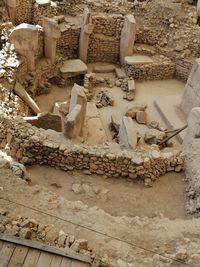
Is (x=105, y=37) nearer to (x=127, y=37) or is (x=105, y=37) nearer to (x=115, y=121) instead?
(x=127, y=37)

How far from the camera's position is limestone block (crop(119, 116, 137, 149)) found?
7914 mm

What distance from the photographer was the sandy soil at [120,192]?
669cm

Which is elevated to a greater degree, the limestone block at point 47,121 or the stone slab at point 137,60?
the stone slab at point 137,60

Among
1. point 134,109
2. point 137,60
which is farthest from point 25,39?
point 137,60

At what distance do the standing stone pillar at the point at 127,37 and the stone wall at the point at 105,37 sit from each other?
254 millimetres

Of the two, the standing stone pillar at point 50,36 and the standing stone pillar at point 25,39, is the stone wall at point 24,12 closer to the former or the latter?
the standing stone pillar at point 50,36

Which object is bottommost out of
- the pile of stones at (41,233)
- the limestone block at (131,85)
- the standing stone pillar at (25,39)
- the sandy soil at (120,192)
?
the sandy soil at (120,192)

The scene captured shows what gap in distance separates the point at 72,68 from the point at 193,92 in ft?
12.4

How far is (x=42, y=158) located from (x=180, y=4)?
7680 mm

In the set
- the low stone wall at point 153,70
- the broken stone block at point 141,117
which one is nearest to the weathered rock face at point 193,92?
the broken stone block at point 141,117

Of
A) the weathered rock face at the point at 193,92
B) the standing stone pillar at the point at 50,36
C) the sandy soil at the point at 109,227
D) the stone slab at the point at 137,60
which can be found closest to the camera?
the sandy soil at the point at 109,227

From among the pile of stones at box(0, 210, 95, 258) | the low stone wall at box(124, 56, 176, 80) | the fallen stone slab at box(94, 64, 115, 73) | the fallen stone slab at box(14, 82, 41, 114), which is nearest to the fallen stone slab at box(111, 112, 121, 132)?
the fallen stone slab at box(14, 82, 41, 114)

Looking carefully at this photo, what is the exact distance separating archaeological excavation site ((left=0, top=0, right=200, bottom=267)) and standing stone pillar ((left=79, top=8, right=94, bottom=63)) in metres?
0.03

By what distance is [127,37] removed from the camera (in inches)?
448
